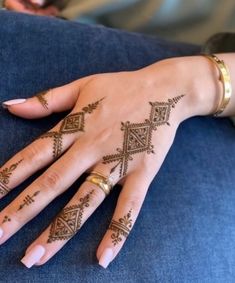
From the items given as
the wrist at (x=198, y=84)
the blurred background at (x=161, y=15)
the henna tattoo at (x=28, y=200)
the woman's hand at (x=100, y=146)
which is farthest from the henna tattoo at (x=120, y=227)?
the blurred background at (x=161, y=15)

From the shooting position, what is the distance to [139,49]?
85 cm

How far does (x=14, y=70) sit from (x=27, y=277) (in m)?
0.33

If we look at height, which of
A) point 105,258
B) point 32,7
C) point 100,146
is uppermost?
point 32,7

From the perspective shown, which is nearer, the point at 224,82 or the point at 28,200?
the point at 28,200

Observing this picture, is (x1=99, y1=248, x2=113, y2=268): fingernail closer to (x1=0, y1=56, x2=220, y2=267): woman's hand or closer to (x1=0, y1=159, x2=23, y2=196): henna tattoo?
(x1=0, y1=56, x2=220, y2=267): woman's hand

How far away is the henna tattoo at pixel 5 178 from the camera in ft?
2.03

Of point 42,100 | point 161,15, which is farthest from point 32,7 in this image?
point 42,100

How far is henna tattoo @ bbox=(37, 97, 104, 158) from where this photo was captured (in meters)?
0.67

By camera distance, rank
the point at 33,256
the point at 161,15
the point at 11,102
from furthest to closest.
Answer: the point at 161,15
the point at 11,102
the point at 33,256

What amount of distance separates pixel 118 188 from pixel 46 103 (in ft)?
0.57

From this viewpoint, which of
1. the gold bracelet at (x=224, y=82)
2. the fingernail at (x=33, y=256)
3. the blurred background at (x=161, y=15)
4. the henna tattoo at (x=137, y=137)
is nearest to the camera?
the fingernail at (x=33, y=256)

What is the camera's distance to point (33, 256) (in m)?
0.58

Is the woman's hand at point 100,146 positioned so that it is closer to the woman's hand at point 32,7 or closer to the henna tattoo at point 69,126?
the henna tattoo at point 69,126

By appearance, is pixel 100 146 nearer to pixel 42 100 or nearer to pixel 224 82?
pixel 42 100
